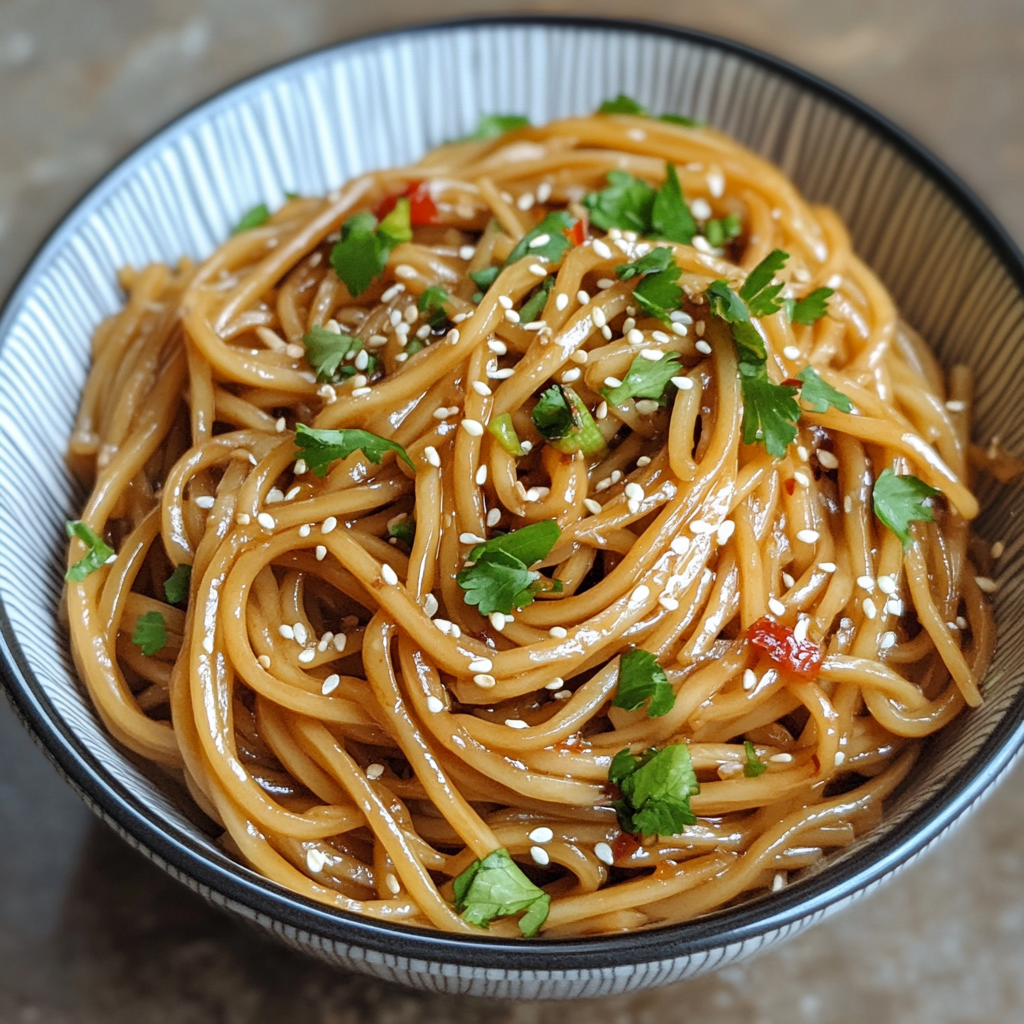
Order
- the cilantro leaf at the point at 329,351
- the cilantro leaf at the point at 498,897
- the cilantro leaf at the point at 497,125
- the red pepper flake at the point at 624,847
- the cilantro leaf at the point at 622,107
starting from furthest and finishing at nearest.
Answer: the cilantro leaf at the point at 497,125 < the cilantro leaf at the point at 622,107 < the cilantro leaf at the point at 329,351 < the red pepper flake at the point at 624,847 < the cilantro leaf at the point at 498,897

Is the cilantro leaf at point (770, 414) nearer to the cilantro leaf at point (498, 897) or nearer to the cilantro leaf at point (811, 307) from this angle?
the cilantro leaf at point (811, 307)

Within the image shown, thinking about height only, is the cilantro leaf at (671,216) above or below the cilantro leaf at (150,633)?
above

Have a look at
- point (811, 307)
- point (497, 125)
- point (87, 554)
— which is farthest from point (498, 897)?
point (497, 125)

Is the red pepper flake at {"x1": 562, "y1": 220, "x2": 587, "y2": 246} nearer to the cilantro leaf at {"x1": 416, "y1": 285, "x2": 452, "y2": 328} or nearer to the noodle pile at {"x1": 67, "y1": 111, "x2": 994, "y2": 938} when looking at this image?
the noodle pile at {"x1": 67, "y1": 111, "x2": 994, "y2": 938}

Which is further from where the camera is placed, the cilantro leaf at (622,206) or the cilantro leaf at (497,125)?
the cilantro leaf at (497,125)

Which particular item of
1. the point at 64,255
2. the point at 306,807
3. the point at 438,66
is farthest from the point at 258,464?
the point at 438,66

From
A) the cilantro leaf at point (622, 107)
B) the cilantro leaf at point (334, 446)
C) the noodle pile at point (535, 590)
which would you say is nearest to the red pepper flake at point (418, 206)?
the noodle pile at point (535, 590)

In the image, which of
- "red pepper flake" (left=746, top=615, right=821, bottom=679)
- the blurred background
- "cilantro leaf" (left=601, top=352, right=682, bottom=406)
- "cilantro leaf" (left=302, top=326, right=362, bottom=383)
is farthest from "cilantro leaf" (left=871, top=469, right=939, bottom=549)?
"cilantro leaf" (left=302, top=326, right=362, bottom=383)
